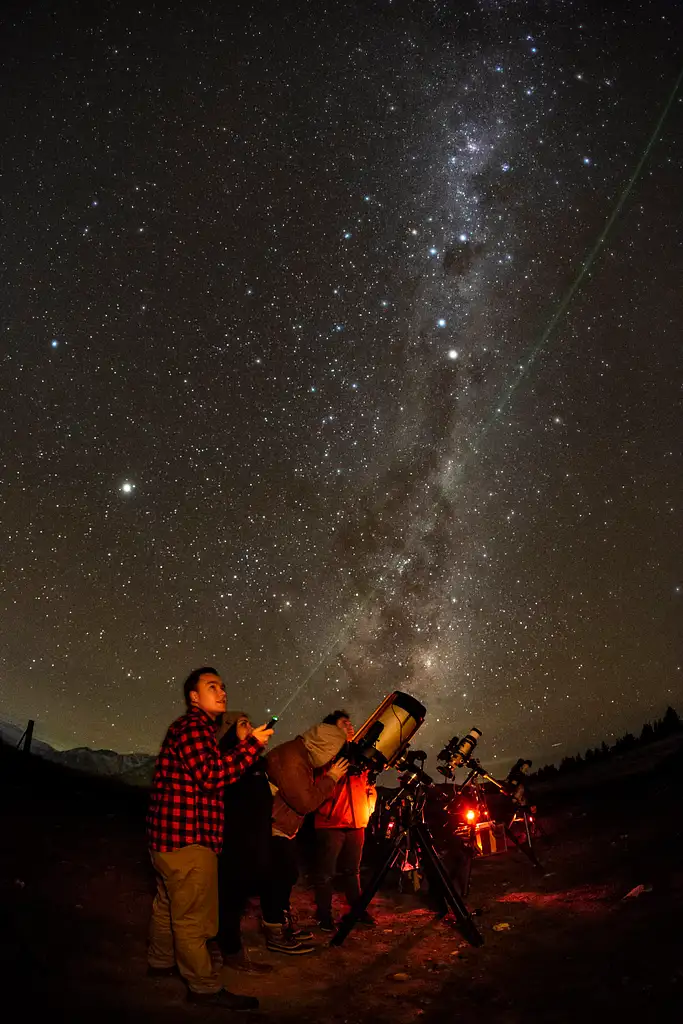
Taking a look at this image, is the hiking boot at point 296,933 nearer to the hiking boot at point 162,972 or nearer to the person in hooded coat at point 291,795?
the person in hooded coat at point 291,795

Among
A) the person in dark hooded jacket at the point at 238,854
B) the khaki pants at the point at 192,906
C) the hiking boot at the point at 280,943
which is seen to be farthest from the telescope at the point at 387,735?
the khaki pants at the point at 192,906

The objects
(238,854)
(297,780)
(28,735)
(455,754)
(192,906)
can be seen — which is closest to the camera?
(192,906)

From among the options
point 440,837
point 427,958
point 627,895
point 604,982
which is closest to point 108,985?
point 427,958

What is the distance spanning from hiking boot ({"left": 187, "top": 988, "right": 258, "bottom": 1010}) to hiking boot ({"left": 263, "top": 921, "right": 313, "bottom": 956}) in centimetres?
125

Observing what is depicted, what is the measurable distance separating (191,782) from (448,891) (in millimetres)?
2484

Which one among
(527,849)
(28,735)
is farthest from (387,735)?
(28,735)

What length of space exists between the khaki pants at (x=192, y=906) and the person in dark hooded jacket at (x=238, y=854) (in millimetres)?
833

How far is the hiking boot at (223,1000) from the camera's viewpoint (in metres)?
4.12

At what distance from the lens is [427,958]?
18.4 feet

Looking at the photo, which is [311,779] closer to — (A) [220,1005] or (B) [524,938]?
(A) [220,1005]

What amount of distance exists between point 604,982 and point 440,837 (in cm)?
544

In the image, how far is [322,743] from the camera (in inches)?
219

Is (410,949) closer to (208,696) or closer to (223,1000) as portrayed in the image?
(223,1000)

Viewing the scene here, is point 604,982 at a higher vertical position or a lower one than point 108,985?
lower
